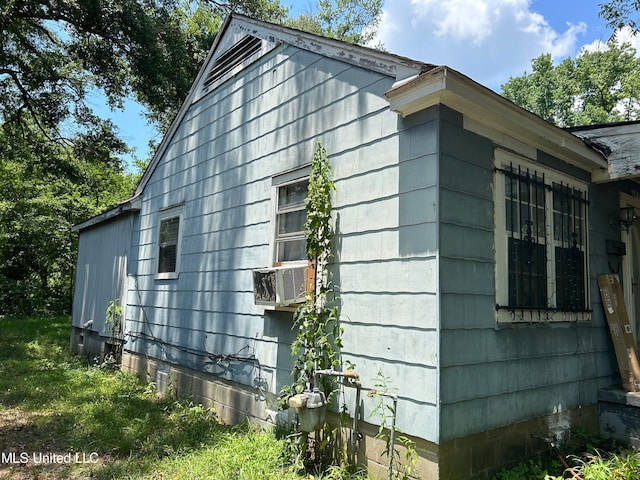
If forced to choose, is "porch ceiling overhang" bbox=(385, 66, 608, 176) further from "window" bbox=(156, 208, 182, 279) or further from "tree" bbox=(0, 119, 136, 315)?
"tree" bbox=(0, 119, 136, 315)

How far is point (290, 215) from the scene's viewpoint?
4.91 metres

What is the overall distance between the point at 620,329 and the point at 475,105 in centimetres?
311

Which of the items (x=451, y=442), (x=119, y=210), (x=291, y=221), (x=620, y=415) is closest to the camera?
(x=451, y=442)

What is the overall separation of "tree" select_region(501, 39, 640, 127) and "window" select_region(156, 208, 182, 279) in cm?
2324

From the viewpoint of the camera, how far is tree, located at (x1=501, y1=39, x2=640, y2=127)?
23516 millimetres

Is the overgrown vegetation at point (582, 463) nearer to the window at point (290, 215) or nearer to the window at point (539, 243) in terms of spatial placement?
the window at point (539, 243)

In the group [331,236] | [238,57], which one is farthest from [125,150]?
[331,236]

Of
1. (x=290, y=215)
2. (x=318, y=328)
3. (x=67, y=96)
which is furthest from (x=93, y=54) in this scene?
(x=318, y=328)

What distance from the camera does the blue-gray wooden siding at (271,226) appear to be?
11.1 feet

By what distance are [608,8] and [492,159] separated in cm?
739

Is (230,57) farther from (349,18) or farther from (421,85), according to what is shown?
(349,18)

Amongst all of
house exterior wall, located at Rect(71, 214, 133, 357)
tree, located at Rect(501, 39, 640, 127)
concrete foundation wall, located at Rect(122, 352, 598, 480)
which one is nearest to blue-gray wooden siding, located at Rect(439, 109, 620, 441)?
concrete foundation wall, located at Rect(122, 352, 598, 480)

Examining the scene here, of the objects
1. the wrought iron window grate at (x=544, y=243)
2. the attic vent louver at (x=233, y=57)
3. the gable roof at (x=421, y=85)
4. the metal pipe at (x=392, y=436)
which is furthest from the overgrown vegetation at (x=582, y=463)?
the attic vent louver at (x=233, y=57)

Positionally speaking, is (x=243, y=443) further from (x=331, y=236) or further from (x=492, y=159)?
(x=492, y=159)
